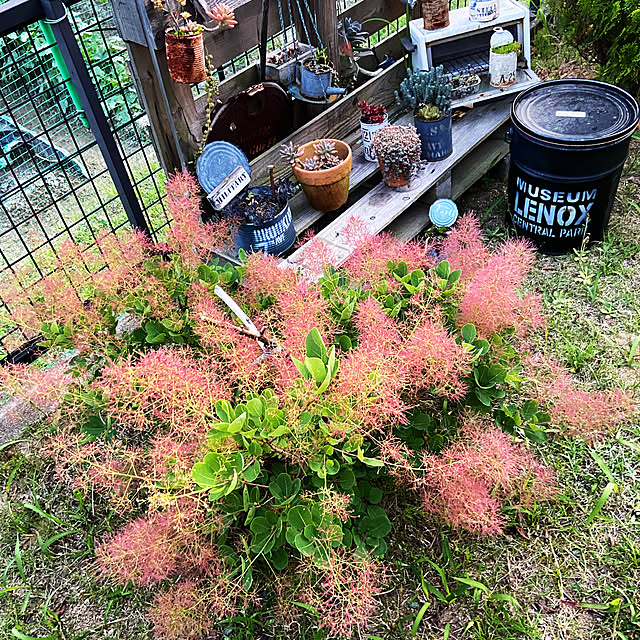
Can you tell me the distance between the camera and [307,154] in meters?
3.18

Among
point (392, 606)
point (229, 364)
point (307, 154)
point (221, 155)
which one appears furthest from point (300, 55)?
point (392, 606)

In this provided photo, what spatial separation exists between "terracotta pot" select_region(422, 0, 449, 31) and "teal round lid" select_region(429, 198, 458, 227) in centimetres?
108

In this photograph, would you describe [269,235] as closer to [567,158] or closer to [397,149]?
[397,149]

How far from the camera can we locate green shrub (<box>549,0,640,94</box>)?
3.65 m

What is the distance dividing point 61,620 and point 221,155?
1951mm

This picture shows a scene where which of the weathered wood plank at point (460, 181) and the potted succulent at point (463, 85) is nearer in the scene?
the weathered wood plank at point (460, 181)

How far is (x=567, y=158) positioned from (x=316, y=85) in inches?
50.1

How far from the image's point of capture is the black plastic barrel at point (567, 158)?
9.93 ft

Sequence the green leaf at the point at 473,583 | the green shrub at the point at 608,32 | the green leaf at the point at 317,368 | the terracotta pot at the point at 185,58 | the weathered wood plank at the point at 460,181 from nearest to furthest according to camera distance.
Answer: the green leaf at the point at 317,368 < the green leaf at the point at 473,583 < the terracotta pot at the point at 185,58 < the weathered wood plank at the point at 460,181 < the green shrub at the point at 608,32

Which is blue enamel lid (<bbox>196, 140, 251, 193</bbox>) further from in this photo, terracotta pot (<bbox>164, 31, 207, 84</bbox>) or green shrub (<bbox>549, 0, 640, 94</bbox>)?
green shrub (<bbox>549, 0, 640, 94</bbox>)

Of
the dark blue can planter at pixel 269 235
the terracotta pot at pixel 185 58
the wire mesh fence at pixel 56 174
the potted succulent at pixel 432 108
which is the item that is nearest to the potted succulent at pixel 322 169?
the dark blue can planter at pixel 269 235

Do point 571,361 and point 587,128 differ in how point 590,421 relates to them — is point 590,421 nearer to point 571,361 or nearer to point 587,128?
point 571,361

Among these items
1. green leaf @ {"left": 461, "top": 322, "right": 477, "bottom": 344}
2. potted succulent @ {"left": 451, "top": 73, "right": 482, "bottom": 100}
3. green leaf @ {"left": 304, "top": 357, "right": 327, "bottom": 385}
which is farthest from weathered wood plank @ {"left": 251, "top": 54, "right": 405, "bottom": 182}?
green leaf @ {"left": 304, "top": 357, "right": 327, "bottom": 385}

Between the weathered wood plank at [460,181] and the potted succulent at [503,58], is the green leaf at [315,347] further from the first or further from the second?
the potted succulent at [503,58]
